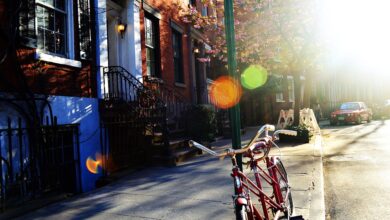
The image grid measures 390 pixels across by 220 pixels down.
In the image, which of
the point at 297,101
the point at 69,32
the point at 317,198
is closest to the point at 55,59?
the point at 69,32

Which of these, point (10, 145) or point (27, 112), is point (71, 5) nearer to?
point (27, 112)

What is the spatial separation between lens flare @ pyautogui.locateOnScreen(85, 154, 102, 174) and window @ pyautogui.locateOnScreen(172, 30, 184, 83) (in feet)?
22.3

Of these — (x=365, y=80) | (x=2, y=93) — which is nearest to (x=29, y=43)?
(x=2, y=93)

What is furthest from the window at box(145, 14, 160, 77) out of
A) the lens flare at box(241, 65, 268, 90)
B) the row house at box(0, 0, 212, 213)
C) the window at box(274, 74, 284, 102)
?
the window at box(274, 74, 284, 102)

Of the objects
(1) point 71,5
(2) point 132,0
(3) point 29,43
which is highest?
(2) point 132,0

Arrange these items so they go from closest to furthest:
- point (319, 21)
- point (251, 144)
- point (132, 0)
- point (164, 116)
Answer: point (251, 144)
point (164, 116)
point (132, 0)
point (319, 21)

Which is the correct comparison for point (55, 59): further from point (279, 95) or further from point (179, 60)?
point (279, 95)

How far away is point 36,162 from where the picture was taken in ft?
19.8

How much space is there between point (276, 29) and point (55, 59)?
9.39 m

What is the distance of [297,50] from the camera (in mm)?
14438

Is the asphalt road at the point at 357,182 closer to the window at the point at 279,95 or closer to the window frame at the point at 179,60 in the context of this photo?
the window frame at the point at 179,60

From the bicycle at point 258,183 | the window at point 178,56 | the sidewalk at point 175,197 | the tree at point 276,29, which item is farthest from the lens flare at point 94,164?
the tree at point 276,29

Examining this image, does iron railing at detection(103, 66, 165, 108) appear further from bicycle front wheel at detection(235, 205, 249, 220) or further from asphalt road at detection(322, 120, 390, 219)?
bicycle front wheel at detection(235, 205, 249, 220)

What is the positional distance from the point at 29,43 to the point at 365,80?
50692 mm
